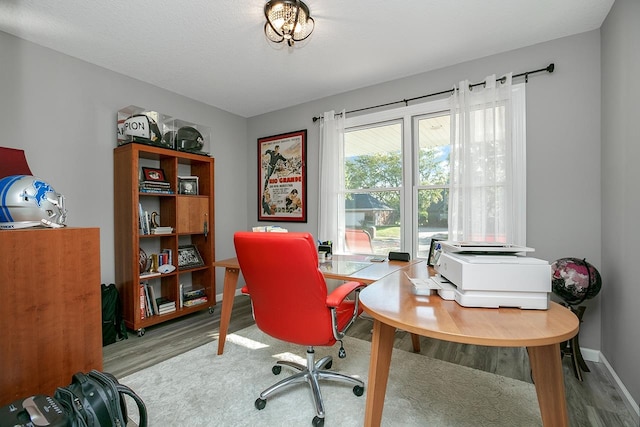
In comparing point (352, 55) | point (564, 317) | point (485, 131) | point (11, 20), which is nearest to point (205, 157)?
point (11, 20)

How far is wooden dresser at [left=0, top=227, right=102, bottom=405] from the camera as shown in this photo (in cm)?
122

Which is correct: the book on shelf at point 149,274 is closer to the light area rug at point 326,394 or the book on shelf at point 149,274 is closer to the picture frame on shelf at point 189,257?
the picture frame on shelf at point 189,257

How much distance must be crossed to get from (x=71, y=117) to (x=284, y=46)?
2.05 meters

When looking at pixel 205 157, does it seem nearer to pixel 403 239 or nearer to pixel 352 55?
pixel 352 55

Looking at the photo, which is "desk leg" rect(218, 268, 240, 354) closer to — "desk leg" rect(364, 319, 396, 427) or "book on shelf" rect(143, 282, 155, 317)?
"book on shelf" rect(143, 282, 155, 317)

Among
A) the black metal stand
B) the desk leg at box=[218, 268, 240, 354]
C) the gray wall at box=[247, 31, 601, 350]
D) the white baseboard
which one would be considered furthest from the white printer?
the desk leg at box=[218, 268, 240, 354]

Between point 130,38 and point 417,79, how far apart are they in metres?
2.62

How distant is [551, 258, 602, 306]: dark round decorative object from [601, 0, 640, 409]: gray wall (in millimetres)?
130

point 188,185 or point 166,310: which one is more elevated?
point 188,185

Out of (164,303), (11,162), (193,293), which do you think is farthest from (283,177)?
(11,162)

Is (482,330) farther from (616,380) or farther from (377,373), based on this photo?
(616,380)

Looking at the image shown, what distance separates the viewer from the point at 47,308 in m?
1.33

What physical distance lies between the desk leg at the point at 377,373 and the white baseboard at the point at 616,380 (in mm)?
1553

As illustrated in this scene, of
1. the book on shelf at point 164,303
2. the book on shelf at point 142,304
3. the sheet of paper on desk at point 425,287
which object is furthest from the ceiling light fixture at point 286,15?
the book on shelf at point 164,303
